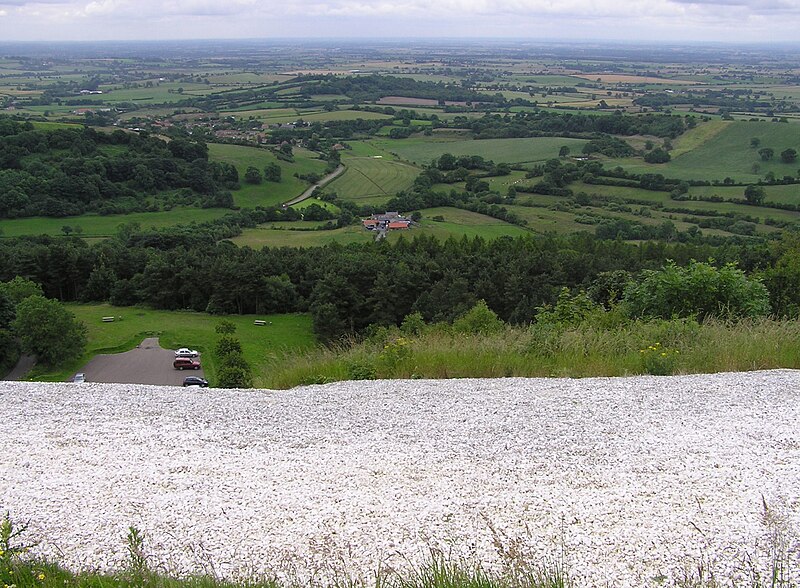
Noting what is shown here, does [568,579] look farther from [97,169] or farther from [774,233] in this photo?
[97,169]

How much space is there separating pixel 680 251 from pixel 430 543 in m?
46.0

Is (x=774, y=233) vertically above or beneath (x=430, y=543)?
beneath

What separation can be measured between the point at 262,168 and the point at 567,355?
92371 mm

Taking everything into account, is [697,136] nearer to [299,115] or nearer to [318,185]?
[318,185]

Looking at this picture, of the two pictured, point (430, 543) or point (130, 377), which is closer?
point (430, 543)

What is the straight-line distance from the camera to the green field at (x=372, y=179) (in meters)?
87.7

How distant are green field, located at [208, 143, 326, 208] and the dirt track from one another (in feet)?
168

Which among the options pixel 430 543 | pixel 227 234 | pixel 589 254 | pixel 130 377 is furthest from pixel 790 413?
pixel 227 234

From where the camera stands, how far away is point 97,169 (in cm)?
8831

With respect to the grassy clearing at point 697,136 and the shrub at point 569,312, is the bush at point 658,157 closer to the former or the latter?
the grassy clearing at point 697,136

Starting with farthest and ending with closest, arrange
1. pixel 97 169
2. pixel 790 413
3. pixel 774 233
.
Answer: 1. pixel 97 169
2. pixel 774 233
3. pixel 790 413

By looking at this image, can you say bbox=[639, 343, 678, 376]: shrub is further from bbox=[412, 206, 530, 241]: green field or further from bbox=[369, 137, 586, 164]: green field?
bbox=[369, 137, 586, 164]: green field

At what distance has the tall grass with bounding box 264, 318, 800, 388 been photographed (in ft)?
34.9

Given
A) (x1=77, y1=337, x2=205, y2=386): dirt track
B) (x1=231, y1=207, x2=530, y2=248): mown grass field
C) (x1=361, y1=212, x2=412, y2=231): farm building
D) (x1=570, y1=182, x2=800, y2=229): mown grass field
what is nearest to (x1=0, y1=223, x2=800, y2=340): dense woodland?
(x1=231, y1=207, x2=530, y2=248): mown grass field
